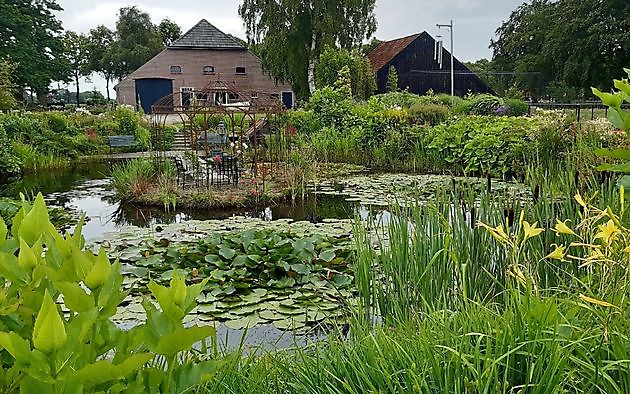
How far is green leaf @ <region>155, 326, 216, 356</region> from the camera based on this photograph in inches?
36.6

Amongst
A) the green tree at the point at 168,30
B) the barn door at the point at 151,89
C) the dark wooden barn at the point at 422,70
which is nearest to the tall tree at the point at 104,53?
the green tree at the point at 168,30

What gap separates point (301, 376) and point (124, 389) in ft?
2.78

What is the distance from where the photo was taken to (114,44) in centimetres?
4625

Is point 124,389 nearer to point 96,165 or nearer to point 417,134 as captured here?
point 417,134

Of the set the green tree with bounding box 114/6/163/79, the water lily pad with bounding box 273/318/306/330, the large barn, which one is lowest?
the water lily pad with bounding box 273/318/306/330

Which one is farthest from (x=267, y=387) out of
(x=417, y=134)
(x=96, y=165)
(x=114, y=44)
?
(x=114, y=44)

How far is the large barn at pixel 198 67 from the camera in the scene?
110 ft

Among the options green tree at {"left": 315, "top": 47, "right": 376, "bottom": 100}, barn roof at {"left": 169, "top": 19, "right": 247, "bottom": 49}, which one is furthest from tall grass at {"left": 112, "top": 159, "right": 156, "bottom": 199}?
barn roof at {"left": 169, "top": 19, "right": 247, "bottom": 49}

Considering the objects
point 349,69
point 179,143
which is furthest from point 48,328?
point 349,69

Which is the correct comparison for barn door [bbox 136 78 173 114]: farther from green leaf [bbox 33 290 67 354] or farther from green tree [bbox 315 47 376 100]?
green leaf [bbox 33 290 67 354]

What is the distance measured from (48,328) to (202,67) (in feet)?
113

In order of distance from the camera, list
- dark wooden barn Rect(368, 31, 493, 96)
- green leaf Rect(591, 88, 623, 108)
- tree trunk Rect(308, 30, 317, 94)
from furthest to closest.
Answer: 1. dark wooden barn Rect(368, 31, 493, 96)
2. tree trunk Rect(308, 30, 317, 94)
3. green leaf Rect(591, 88, 623, 108)

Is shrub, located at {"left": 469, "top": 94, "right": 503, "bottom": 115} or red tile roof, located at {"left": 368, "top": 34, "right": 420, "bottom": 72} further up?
red tile roof, located at {"left": 368, "top": 34, "right": 420, "bottom": 72}

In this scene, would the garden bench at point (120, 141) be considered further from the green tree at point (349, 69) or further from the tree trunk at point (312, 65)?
the tree trunk at point (312, 65)
